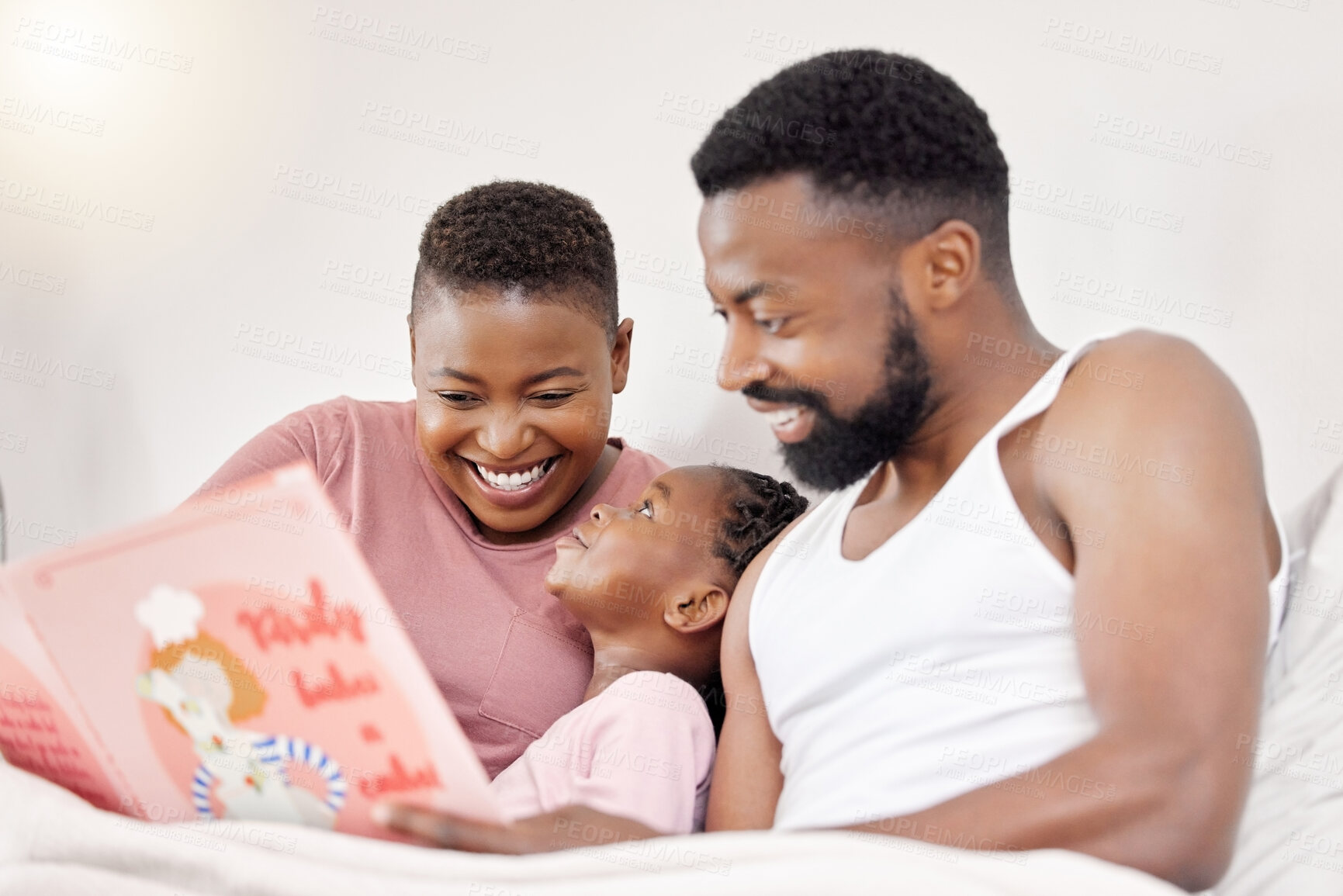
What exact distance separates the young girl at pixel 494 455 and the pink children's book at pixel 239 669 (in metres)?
0.30

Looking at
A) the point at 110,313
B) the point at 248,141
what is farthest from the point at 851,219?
the point at 110,313

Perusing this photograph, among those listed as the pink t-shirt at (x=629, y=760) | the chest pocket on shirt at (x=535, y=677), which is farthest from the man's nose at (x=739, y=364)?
the chest pocket on shirt at (x=535, y=677)

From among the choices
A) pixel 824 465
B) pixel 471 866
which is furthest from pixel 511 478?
pixel 471 866

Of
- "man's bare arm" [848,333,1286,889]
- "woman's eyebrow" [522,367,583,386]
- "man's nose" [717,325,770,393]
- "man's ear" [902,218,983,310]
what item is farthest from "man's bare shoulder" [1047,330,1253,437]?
"woman's eyebrow" [522,367,583,386]

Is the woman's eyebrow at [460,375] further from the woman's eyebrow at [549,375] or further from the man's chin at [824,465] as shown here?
the man's chin at [824,465]

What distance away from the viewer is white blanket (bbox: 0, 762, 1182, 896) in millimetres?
673

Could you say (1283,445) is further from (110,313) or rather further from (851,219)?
(110,313)

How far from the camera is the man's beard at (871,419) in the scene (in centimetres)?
83

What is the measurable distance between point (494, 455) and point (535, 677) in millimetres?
241

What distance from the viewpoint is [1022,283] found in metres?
1.03

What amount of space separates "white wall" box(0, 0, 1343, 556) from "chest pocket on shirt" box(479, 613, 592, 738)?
324 millimetres

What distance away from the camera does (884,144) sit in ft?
2.75

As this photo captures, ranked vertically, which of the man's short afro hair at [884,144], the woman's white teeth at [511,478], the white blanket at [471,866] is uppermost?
the man's short afro hair at [884,144]

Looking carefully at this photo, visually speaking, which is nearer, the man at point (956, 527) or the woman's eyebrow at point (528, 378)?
the man at point (956, 527)
